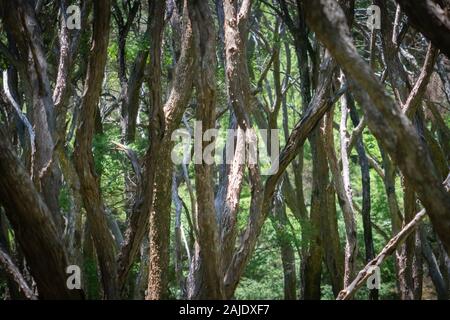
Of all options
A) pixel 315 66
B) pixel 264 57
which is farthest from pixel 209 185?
pixel 264 57

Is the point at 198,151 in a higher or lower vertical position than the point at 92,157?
lower

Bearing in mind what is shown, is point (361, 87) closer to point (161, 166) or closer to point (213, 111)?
point (213, 111)

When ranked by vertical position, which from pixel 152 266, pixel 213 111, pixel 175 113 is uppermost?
pixel 175 113

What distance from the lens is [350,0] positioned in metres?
7.00

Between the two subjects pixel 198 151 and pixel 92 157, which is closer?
pixel 198 151

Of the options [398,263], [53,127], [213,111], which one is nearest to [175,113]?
[53,127]

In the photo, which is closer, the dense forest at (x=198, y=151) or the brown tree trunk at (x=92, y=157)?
the dense forest at (x=198, y=151)

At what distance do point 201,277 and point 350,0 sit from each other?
10.2ft

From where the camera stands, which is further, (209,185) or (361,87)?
(209,185)

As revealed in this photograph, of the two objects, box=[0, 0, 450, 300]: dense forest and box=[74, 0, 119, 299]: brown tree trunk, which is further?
box=[74, 0, 119, 299]: brown tree trunk
